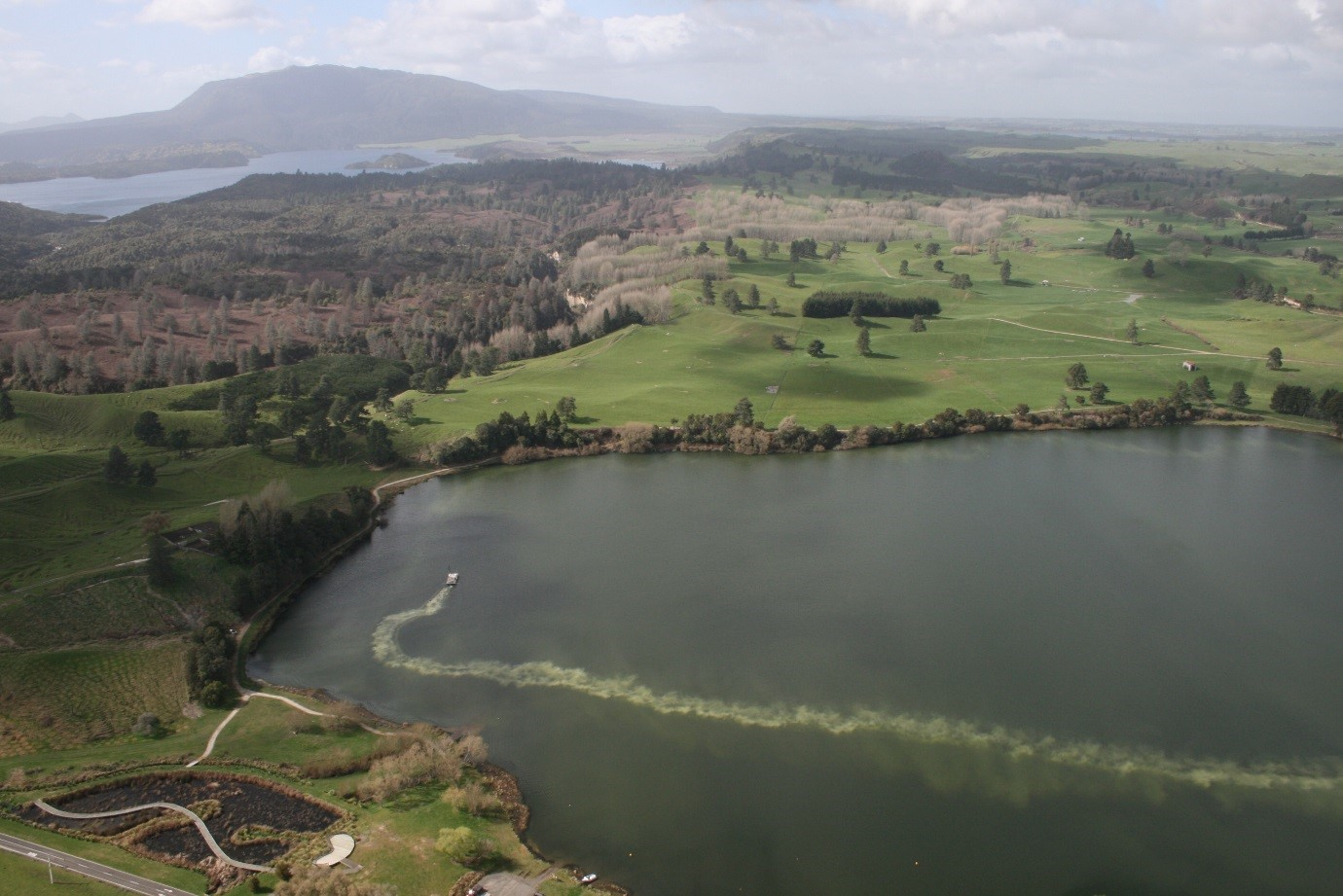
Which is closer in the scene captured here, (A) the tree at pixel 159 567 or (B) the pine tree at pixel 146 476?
(A) the tree at pixel 159 567

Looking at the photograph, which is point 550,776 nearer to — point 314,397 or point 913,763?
point 913,763

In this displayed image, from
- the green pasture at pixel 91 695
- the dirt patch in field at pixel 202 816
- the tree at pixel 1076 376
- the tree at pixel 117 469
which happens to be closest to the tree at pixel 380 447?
the tree at pixel 117 469

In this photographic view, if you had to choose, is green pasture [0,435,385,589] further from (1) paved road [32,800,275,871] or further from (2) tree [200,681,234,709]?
(1) paved road [32,800,275,871]

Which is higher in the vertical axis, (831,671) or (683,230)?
(683,230)

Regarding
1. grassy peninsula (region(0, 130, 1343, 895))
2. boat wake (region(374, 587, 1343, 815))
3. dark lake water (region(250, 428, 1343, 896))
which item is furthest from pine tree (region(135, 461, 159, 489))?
boat wake (region(374, 587, 1343, 815))

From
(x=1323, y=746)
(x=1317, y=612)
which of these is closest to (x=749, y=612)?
(x=1323, y=746)

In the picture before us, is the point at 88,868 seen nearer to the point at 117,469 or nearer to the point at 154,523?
the point at 154,523

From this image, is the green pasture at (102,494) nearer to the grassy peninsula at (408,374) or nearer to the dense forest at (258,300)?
the grassy peninsula at (408,374)
